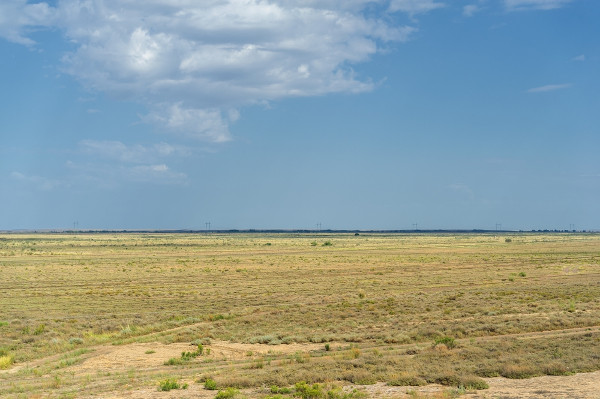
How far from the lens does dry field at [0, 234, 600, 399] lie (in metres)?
19.5

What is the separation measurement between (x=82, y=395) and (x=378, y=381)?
9.30 m

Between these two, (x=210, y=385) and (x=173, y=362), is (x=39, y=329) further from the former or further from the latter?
(x=210, y=385)

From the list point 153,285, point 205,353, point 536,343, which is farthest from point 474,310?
point 153,285

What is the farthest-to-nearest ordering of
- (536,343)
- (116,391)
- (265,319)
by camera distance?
(265,319)
(536,343)
(116,391)

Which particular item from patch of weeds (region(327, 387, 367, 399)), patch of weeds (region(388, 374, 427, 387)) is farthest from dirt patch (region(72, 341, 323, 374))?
patch of weeds (region(327, 387, 367, 399))

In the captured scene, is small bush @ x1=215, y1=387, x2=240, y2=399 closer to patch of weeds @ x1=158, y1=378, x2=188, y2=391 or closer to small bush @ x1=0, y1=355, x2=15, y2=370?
patch of weeds @ x1=158, y1=378, x2=188, y2=391

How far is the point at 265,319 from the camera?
115 ft

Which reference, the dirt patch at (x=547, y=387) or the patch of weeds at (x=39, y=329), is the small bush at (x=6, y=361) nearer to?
the patch of weeds at (x=39, y=329)

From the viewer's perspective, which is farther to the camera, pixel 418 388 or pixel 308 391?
pixel 418 388

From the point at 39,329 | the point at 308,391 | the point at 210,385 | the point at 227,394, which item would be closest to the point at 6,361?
the point at 39,329

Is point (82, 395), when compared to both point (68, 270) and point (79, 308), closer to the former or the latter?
point (79, 308)

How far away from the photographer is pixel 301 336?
97.0 ft

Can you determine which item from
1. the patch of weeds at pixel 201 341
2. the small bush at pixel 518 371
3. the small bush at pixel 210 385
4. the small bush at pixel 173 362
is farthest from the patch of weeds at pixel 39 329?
the small bush at pixel 518 371

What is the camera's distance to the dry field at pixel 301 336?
1950 cm
